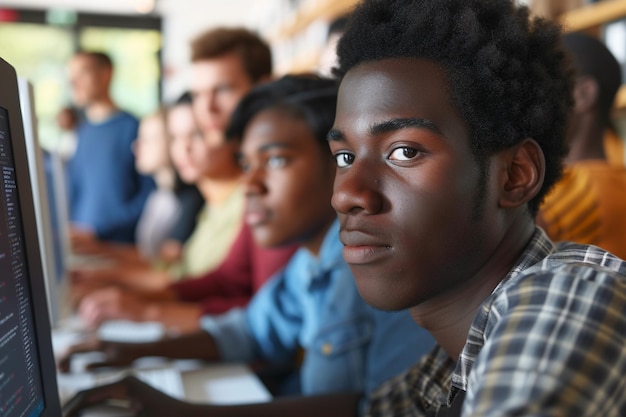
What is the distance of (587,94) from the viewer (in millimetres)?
1682

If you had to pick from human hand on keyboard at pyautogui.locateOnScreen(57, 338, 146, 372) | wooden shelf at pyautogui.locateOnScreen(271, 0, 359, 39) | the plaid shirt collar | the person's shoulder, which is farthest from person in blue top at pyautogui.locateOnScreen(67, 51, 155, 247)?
the person's shoulder

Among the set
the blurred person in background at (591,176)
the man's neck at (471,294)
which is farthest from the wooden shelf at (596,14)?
the man's neck at (471,294)

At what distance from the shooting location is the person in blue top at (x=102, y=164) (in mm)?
3494

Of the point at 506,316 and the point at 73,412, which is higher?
the point at 506,316

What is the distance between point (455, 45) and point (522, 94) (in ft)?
0.27

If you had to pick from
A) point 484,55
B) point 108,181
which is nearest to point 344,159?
point 484,55

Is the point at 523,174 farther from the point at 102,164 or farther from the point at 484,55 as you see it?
the point at 102,164

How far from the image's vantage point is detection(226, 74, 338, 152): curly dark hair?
1.28 m

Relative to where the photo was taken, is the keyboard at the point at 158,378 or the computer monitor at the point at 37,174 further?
the keyboard at the point at 158,378

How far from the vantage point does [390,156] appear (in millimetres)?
624

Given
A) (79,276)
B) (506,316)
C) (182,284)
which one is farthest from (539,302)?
(79,276)

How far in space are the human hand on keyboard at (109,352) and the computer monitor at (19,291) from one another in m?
0.57

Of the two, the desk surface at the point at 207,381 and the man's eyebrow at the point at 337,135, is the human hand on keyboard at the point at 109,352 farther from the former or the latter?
the man's eyebrow at the point at 337,135

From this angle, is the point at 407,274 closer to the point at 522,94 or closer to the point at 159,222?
the point at 522,94
